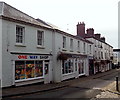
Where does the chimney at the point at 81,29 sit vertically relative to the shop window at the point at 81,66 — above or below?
above

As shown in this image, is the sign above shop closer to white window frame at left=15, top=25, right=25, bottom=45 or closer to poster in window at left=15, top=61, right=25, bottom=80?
poster in window at left=15, top=61, right=25, bottom=80

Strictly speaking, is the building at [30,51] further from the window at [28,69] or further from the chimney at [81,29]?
the chimney at [81,29]

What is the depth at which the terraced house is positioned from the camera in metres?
12.9

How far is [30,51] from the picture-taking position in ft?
49.3

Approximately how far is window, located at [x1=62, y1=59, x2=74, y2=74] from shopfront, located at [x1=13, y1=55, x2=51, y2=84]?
10.3 feet

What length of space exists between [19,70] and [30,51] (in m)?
1.98

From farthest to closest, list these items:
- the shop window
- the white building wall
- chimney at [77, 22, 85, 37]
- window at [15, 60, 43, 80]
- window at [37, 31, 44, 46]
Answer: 1. chimney at [77, 22, 85, 37]
2. the shop window
3. window at [37, 31, 44, 46]
4. window at [15, 60, 43, 80]
5. the white building wall

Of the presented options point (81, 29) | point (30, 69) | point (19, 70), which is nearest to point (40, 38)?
point (30, 69)

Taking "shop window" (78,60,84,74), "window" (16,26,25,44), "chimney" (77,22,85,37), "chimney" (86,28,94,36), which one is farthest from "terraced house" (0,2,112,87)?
"chimney" (86,28,94,36)

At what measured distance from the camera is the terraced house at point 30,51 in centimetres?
1288

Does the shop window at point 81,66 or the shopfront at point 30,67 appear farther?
the shop window at point 81,66

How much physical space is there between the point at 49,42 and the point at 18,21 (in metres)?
4.73

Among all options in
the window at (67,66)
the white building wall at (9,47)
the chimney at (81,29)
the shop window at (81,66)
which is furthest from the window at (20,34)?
the chimney at (81,29)

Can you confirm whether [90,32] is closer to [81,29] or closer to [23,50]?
[81,29]
